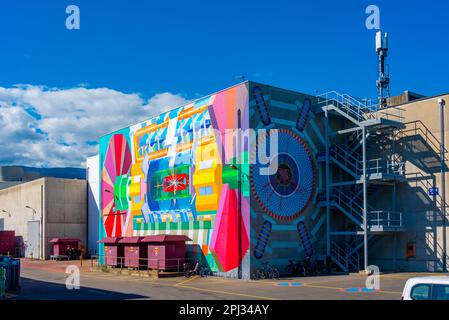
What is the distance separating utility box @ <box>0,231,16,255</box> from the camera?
58234mm

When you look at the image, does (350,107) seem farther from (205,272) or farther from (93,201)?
(93,201)

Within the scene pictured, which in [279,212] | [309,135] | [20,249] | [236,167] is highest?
[309,135]

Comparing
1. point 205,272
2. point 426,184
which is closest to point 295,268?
point 205,272

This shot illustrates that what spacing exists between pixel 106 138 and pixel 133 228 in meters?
9.71

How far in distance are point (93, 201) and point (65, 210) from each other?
302 centimetres

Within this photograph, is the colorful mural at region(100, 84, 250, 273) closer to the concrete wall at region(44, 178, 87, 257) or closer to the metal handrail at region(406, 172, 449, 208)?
the metal handrail at region(406, 172, 449, 208)

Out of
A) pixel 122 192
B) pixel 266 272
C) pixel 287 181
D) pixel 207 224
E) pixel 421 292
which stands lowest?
pixel 266 272

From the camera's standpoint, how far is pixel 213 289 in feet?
78.4

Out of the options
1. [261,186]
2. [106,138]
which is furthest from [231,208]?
[106,138]

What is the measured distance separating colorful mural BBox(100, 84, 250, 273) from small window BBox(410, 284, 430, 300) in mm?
19727

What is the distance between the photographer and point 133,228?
4016 centimetres

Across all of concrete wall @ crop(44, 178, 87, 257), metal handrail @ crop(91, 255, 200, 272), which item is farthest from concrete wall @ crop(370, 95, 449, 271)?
concrete wall @ crop(44, 178, 87, 257)
